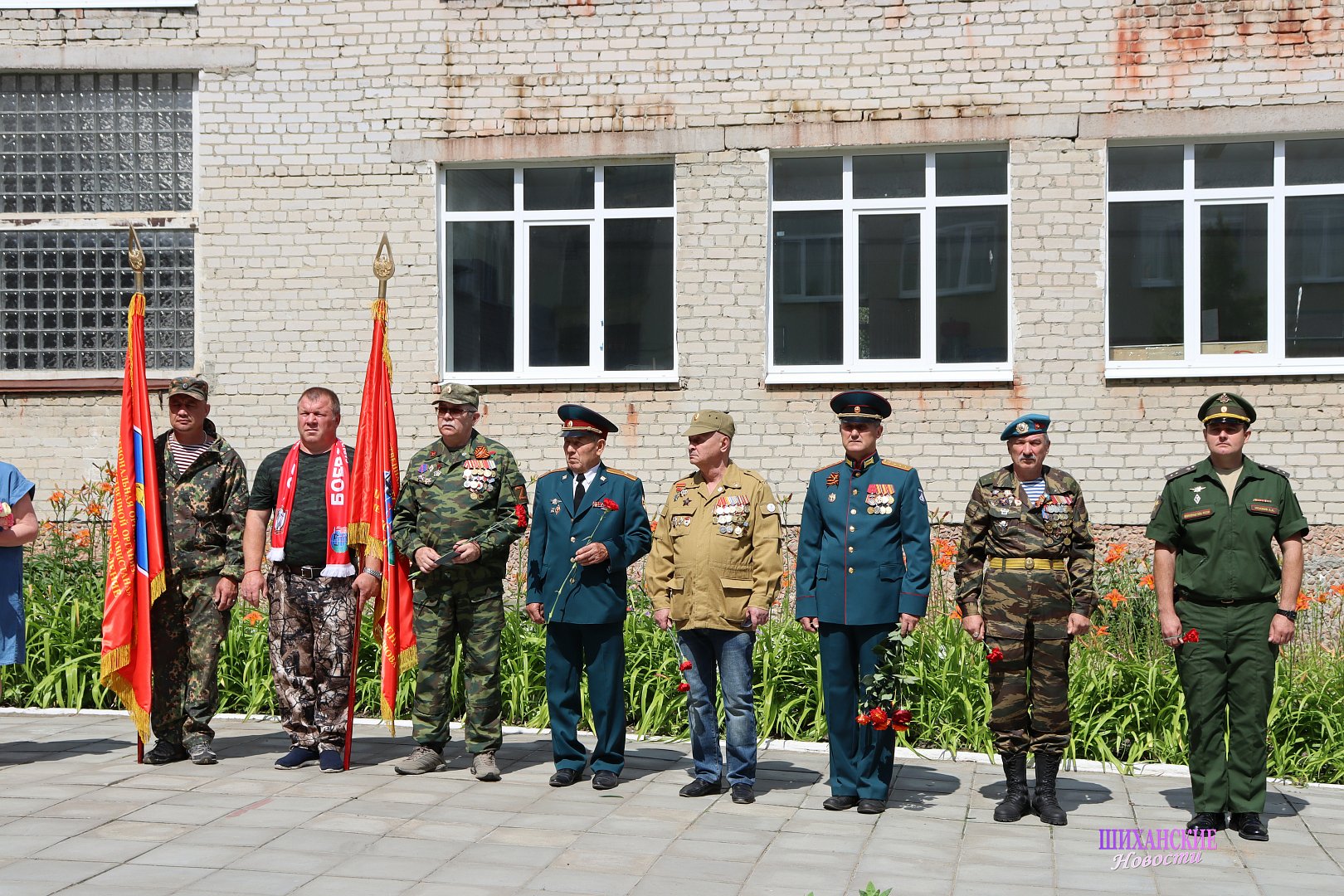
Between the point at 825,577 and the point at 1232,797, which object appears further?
the point at 825,577

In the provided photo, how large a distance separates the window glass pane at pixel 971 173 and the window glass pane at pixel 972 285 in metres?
0.15

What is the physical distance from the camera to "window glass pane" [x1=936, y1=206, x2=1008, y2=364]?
36.1 feet

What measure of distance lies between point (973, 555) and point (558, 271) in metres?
6.04

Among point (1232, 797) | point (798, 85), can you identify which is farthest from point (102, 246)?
point (1232, 797)

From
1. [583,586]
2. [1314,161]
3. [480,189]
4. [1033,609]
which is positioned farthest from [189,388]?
[1314,161]

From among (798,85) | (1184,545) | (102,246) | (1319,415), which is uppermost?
(798,85)

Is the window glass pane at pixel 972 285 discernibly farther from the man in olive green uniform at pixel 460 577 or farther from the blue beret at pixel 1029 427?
the man in olive green uniform at pixel 460 577

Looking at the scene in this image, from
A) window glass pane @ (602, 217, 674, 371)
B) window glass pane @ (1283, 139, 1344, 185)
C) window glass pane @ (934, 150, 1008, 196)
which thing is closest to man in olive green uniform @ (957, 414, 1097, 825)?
window glass pane @ (934, 150, 1008, 196)

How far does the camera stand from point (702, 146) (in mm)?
11133

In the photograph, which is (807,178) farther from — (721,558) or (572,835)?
(572,835)

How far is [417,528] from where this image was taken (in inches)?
279

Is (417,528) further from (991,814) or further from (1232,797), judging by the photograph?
(1232,797)

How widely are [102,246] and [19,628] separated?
5460mm

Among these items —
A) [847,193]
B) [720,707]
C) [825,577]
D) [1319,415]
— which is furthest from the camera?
[847,193]
